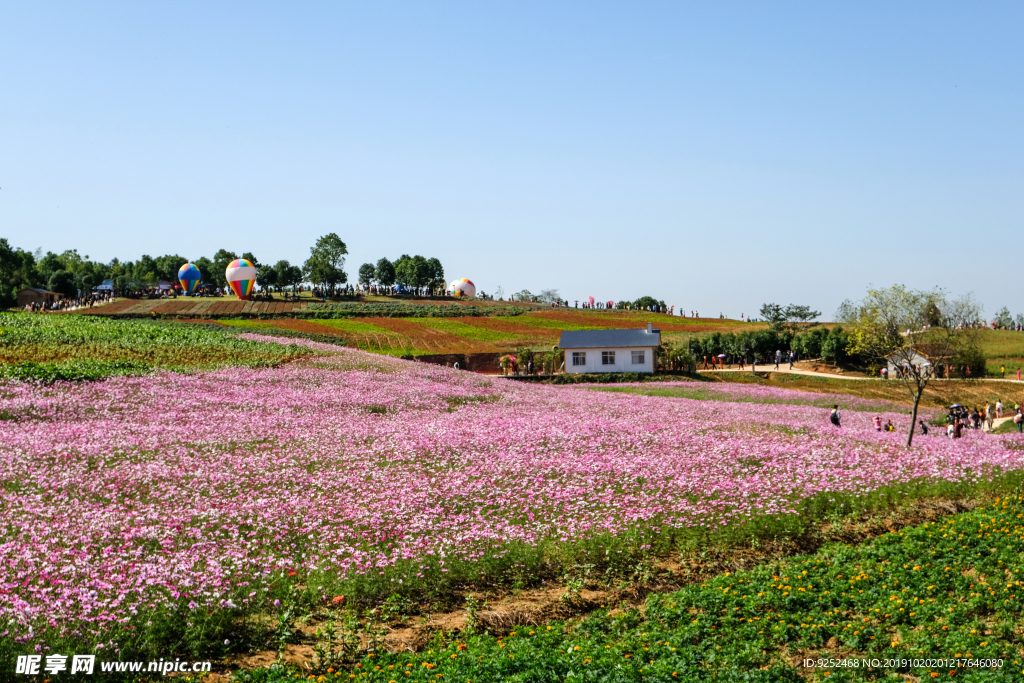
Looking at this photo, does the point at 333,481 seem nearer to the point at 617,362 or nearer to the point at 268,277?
the point at 617,362

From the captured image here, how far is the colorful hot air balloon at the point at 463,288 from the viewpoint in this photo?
167750 millimetres

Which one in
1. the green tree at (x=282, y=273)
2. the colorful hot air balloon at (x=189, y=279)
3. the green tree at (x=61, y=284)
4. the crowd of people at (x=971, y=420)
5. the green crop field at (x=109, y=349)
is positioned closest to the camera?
the crowd of people at (x=971, y=420)

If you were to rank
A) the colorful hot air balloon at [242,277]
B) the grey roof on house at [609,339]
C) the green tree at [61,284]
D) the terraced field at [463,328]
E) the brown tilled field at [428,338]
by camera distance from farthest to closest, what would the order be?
the green tree at [61,284] < the colorful hot air balloon at [242,277] < the terraced field at [463,328] < the brown tilled field at [428,338] < the grey roof on house at [609,339]

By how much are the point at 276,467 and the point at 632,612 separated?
1129cm

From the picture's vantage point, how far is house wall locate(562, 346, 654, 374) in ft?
209

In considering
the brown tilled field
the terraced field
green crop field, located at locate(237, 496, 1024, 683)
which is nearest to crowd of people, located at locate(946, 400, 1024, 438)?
green crop field, located at locate(237, 496, 1024, 683)

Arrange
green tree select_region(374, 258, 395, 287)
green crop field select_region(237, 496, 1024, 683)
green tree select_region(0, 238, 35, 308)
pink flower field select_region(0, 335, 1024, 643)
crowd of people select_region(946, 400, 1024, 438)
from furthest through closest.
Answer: green tree select_region(374, 258, 395, 287), green tree select_region(0, 238, 35, 308), crowd of people select_region(946, 400, 1024, 438), pink flower field select_region(0, 335, 1024, 643), green crop field select_region(237, 496, 1024, 683)

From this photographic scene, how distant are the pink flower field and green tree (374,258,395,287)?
163 meters

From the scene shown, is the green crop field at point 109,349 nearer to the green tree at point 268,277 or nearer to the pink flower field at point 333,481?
the pink flower field at point 333,481

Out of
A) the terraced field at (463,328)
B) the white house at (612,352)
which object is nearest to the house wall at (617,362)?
the white house at (612,352)

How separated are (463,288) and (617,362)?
10753 cm

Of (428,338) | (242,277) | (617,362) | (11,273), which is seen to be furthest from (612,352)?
(11,273)

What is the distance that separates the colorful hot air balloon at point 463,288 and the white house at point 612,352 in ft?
336

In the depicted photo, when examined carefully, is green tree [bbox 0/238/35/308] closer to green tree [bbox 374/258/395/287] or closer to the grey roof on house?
green tree [bbox 374/258/395/287]
